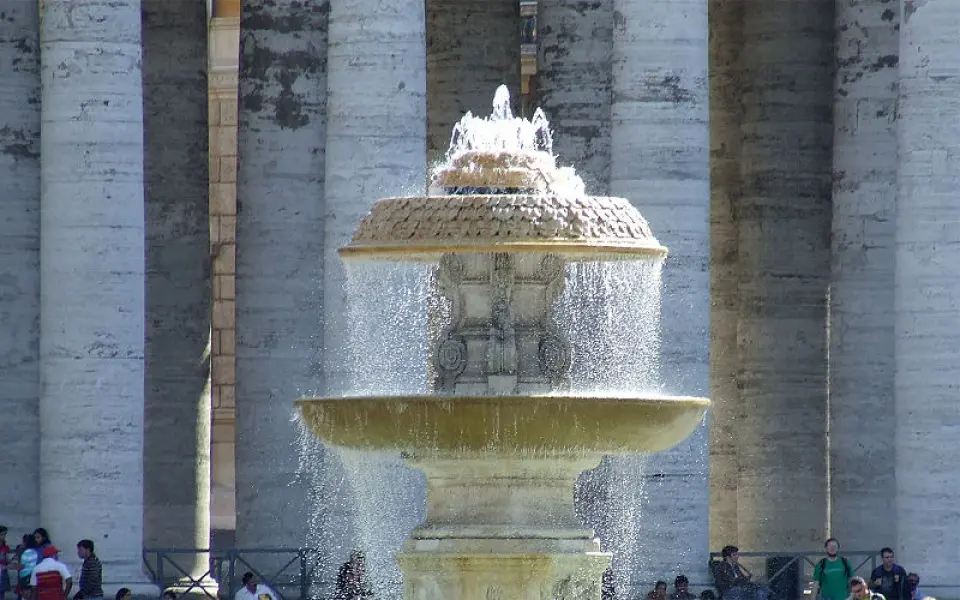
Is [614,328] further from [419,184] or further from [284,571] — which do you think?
[284,571]

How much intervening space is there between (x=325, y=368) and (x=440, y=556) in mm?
20948

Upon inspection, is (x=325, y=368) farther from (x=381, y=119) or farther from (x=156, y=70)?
(x=156, y=70)

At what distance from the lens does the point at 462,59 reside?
2689 inches

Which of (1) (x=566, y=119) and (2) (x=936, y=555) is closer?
(2) (x=936, y=555)

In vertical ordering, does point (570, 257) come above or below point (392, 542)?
above

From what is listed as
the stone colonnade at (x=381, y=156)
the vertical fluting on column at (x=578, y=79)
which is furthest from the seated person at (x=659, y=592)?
the vertical fluting on column at (x=578, y=79)

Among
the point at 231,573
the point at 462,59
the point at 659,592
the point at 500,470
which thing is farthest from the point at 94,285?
the point at 500,470

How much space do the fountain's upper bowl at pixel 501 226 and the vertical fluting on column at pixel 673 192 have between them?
64.6ft

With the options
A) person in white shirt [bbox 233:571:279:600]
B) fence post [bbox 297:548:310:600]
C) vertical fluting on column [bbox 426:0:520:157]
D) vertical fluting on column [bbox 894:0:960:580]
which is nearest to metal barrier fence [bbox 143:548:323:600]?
fence post [bbox 297:548:310:600]

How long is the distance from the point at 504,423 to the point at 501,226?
198cm

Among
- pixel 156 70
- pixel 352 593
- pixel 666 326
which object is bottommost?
pixel 352 593

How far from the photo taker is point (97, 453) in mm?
57688

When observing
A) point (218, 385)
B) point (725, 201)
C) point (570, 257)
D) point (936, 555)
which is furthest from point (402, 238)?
point (218, 385)

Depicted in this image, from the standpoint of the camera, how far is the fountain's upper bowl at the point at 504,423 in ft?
123
